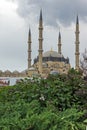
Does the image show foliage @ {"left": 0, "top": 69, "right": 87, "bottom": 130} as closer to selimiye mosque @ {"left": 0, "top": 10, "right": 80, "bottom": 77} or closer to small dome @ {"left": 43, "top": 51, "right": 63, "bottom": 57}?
selimiye mosque @ {"left": 0, "top": 10, "right": 80, "bottom": 77}

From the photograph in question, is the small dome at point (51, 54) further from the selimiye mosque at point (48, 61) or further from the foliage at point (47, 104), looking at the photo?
the foliage at point (47, 104)

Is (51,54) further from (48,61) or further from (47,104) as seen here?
(47,104)

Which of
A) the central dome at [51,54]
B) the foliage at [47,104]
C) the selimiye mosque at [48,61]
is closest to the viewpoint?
the foliage at [47,104]

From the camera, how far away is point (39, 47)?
56094 mm

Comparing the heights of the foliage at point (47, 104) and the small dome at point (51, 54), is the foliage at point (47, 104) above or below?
below

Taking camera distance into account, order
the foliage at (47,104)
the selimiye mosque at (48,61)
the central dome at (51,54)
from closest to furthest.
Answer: the foliage at (47,104), the selimiye mosque at (48,61), the central dome at (51,54)

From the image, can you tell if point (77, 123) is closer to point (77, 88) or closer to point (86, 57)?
point (77, 88)

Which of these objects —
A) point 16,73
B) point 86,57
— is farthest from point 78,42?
point 86,57

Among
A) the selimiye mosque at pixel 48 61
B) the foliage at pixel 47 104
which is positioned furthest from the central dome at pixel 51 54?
the foliage at pixel 47 104

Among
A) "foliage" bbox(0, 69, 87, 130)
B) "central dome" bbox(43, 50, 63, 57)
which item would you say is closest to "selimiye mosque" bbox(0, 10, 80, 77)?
"central dome" bbox(43, 50, 63, 57)

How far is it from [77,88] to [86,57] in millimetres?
812

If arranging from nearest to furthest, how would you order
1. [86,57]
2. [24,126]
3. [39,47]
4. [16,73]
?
[24,126]
[86,57]
[39,47]
[16,73]

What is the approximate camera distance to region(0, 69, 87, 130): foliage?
4.54 meters

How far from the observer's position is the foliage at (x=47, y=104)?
14.9ft
